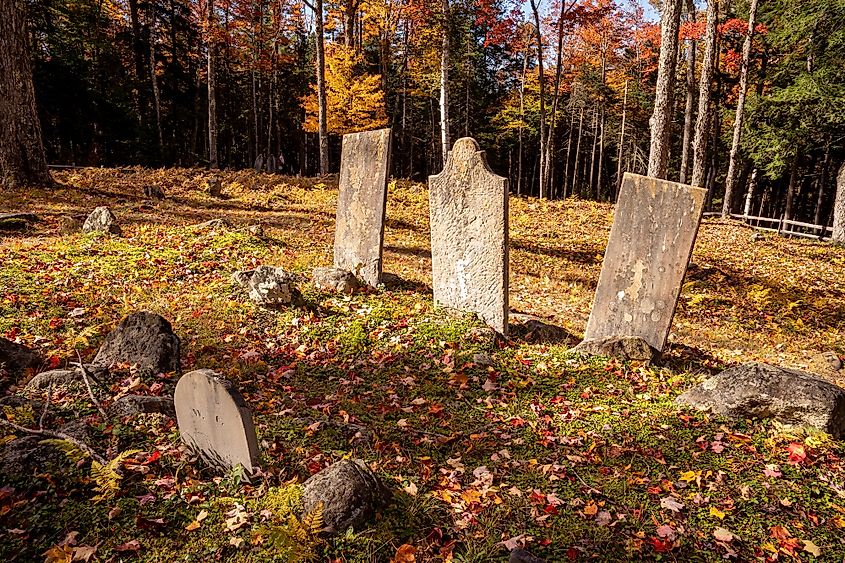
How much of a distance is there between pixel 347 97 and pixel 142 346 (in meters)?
23.5

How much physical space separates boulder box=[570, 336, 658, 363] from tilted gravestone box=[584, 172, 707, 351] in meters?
0.17

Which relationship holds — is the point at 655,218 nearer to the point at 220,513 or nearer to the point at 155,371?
the point at 220,513

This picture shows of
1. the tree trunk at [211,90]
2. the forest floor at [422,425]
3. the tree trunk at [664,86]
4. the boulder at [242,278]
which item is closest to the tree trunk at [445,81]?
the tree trunk at [664,86]

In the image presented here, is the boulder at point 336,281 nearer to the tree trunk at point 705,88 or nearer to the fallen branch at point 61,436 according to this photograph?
the fallen branch at point 61,436

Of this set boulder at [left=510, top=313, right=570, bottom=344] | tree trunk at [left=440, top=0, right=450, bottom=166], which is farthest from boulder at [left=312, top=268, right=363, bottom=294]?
tree trunk at [left=440, top=0, right=450, bottom=166]

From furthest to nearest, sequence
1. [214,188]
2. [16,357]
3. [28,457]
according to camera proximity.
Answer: [214,188], [16,357], [28,457]

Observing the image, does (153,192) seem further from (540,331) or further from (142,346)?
(540,331)

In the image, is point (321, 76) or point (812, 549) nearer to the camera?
point (812, 549)

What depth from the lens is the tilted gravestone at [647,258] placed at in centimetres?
562

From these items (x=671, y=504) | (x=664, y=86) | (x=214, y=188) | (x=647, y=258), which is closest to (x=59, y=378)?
(x=671, y=504)

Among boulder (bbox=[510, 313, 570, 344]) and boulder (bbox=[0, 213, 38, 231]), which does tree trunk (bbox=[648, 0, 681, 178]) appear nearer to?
boulder (bbox=[510, 313, 570, 344])

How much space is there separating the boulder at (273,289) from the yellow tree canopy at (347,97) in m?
19.7

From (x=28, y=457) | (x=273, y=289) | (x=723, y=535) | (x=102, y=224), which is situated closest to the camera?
(x=723, y=535)

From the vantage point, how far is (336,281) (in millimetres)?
7738
